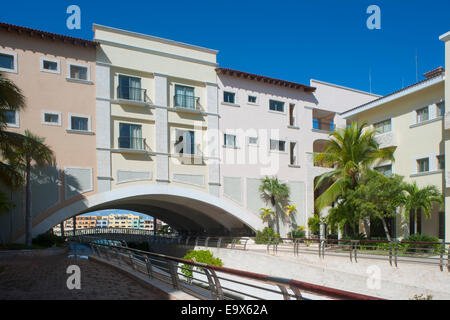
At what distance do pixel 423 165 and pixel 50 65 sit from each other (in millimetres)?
24508

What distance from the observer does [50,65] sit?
26250 millimetres

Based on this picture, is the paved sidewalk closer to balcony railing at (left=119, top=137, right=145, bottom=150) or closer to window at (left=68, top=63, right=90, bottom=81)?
balcony railing at (left=119, top=137, right=145, bottom=150)

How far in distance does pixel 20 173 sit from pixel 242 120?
53.5ft

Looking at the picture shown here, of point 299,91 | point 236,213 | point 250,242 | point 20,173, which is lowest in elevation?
point 250,242

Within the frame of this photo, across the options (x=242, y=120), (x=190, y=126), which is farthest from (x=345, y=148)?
(x=190, y=126)

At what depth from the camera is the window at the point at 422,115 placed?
25750mm

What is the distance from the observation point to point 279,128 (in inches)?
1332

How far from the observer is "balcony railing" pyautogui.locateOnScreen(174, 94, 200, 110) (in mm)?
30188

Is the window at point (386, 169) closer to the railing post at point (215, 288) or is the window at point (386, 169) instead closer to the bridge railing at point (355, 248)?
the bridge railing at point (355, 248)

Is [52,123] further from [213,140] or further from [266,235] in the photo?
[266,235]

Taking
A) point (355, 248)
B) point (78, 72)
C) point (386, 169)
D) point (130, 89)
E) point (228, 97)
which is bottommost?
point (355, 248)

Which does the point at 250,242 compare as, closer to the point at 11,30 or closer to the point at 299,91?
the point at 299,91

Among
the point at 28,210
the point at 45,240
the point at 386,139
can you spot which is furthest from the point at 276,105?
the point at 28,210
